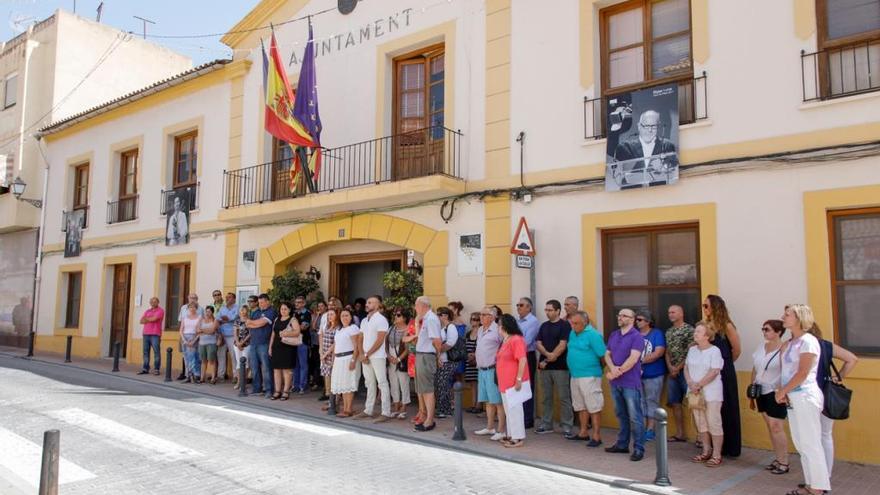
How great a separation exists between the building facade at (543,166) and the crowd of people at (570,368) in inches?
29.2

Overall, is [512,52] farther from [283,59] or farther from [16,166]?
[16,166]

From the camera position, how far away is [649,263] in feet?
28.9

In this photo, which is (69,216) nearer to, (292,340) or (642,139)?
(292,340)

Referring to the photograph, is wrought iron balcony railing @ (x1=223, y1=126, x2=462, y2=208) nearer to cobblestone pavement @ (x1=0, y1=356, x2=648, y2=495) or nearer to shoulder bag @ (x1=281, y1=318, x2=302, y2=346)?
shoulder bag @ (x1=281, y1=318, x2=302, y2=346)

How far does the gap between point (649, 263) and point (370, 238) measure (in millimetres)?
4941

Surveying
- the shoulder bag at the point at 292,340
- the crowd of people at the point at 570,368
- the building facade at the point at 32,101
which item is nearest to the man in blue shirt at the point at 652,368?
the crowd of people at the point at 570,368

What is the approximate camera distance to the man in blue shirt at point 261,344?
1116 centimetres

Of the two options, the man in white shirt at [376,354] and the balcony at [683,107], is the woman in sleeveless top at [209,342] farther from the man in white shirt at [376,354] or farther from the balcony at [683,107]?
the balcony at [683,107]

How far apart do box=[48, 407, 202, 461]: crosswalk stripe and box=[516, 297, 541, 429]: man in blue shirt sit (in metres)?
4.15

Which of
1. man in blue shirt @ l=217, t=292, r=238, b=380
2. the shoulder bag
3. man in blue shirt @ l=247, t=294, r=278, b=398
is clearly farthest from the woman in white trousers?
man in blue shirt @ l=217, t=292, r=238, b=380

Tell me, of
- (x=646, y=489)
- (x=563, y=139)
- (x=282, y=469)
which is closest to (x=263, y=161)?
(x=563, y=139)

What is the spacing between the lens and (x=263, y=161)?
44.7ft

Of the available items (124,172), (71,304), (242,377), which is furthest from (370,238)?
(71,304)

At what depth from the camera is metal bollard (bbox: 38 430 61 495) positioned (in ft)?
15.0
